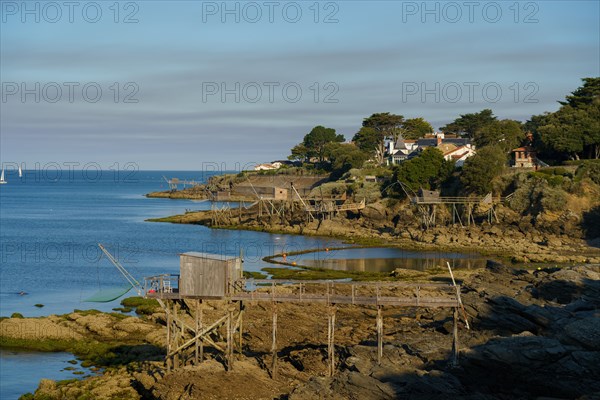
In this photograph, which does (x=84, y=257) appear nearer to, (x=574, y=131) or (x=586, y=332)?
(x=586, y=332)

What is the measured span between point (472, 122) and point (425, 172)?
51708 millimetres

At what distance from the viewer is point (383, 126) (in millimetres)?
170875

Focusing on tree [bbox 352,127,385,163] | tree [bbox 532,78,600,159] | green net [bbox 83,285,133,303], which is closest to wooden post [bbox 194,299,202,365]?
green net [bbox 83,285,133,303]

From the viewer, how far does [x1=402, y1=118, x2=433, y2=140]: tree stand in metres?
174

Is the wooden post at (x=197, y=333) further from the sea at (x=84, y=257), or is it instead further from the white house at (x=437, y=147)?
the white house at (x=437, y=147)

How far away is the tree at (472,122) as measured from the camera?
503 ft

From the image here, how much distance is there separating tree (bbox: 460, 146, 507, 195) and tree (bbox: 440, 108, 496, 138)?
50480 mm

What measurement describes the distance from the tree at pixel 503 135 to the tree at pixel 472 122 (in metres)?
26.5

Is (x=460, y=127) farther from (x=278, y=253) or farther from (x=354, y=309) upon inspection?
(x=354, y=309)

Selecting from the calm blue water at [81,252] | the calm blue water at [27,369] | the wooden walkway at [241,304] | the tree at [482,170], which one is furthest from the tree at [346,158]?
the wooden walkway at [241,304]

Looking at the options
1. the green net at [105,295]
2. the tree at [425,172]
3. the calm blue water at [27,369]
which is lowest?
the calm blue water at [27,369]

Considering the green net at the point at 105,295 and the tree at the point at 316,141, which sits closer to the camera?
the green net at the point at 105,295

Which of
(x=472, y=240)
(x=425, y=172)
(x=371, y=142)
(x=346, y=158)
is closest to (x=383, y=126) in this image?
(x=371, y=142)

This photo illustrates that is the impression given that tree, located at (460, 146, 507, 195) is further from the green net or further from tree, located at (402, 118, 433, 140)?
tree, located at (402, 118, 433, 140)
